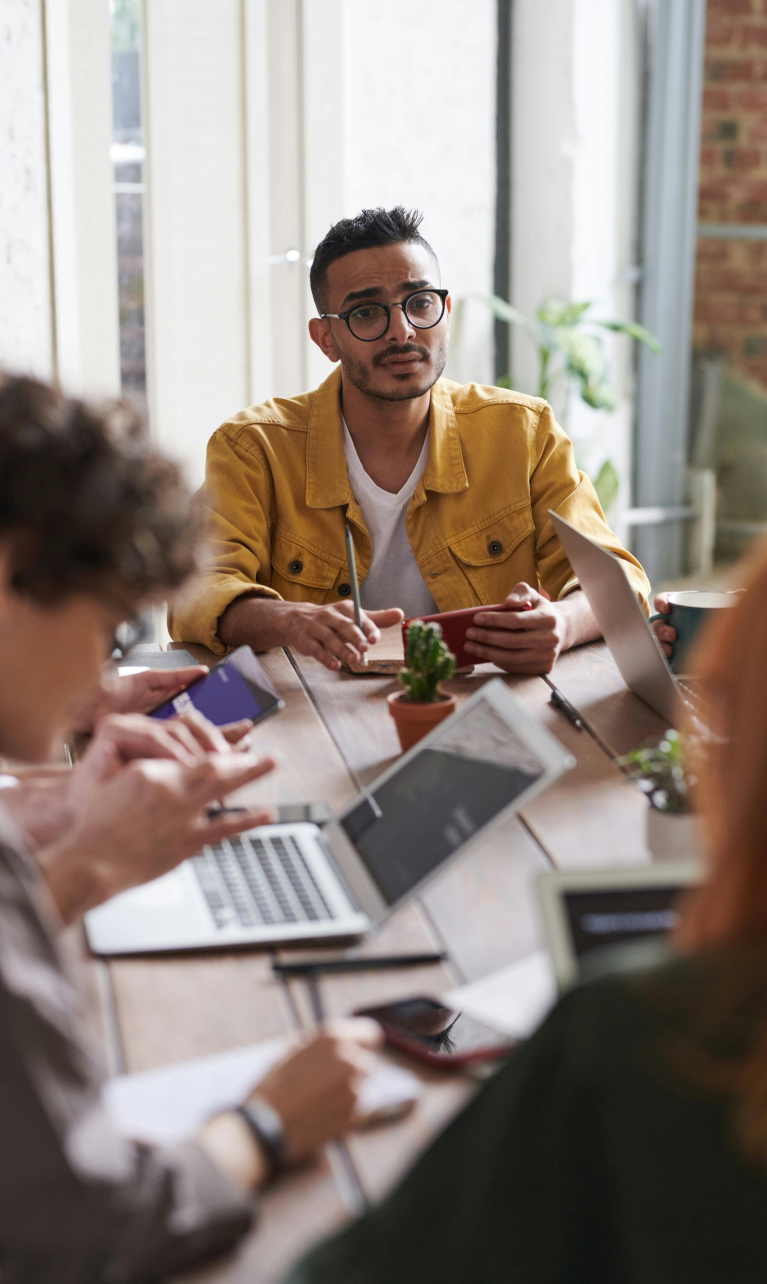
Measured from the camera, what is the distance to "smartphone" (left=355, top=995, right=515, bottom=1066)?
3.21ft

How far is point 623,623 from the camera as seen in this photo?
182cm

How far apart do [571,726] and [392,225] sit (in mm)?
1195

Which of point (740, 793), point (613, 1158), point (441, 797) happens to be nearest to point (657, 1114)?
point (613, 1158)

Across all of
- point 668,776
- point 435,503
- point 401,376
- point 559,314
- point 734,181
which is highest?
point 734,181

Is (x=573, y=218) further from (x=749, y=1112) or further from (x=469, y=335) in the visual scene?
(x=749, y=1112)

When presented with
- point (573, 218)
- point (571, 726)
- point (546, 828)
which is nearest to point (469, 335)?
point (573, 218)

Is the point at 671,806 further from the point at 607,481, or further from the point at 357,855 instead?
the point at 607,481

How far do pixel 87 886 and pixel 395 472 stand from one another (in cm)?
160

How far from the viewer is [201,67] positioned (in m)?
3.48

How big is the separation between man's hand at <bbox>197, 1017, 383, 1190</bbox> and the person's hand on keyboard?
27cm

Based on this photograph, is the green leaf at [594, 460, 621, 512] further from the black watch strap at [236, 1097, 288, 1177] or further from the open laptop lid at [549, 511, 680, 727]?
the black watch strap at [236, 1097, 288, 1177]

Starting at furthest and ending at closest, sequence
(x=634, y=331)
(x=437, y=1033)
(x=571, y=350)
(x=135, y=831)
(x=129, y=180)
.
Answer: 1. (x=634, y=331)
2. (x=571, y=350)
3. (x=129, y=180)
4. (x=135, y=831)
5. (x=437, y=1033)

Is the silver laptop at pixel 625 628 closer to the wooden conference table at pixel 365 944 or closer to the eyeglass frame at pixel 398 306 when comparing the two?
the wooden conference table at pixel 365 944

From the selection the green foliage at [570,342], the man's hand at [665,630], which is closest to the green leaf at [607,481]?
the green foliage at [570,342]
